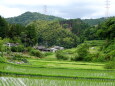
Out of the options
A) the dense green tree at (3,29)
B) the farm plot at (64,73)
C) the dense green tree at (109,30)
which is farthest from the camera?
the dense green tree at (3,29)

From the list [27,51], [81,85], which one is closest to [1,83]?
[81,85]

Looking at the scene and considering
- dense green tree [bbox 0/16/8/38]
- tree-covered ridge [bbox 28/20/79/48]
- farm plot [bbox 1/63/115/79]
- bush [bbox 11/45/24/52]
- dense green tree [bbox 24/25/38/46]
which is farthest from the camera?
tree-covered ridge [bbox 28/20/79/48]

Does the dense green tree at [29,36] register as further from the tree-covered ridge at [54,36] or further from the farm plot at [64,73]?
the farm plot at [64,73]

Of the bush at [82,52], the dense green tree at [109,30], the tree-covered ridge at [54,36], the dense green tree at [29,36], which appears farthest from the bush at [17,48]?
the tree-covered ridge at [54,36]

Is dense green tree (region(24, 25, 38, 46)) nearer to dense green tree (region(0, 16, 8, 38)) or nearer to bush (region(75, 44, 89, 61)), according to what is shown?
dense green tree (region(0, 16, 8, 38))

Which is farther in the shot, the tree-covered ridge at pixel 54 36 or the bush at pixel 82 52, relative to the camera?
the tree-covered ridge at pixel 54 36

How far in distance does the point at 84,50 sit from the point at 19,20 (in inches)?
3202

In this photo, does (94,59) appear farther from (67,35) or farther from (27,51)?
(67,35)

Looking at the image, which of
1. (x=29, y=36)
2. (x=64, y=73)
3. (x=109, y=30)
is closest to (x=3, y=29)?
(x=29, y=36)

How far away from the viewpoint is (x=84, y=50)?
78.7ft

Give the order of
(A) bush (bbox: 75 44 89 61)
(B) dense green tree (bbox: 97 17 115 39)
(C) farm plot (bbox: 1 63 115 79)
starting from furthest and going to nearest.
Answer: (B) dense green tree (bbox: 97 17 115 39)
(A) bush (bbox: 75 44 89 61)
(C) farm plot (bbox: 1 63 115 79)

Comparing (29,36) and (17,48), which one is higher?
(29,36)

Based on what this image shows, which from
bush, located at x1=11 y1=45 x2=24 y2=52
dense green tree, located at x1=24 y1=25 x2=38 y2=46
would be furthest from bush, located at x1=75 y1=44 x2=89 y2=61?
dense green tree, located at x1=24 y1=25 x2=38 y2=46

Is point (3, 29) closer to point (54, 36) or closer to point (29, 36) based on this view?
point (29, 36)
